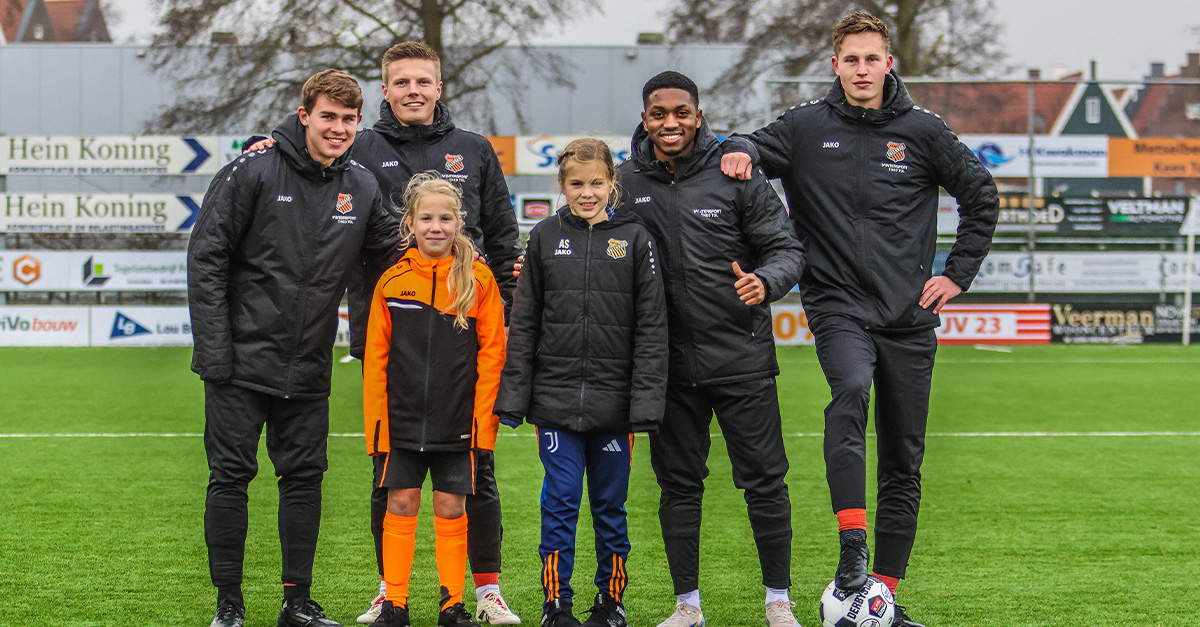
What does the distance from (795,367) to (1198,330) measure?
925cm

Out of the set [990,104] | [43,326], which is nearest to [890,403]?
[43,326]

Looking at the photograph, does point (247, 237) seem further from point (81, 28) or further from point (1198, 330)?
point (81, 28)

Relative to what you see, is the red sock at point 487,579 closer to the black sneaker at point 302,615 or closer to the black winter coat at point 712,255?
the black sneaker at point 302,615

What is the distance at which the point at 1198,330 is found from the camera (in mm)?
20516

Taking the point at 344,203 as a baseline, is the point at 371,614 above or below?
below

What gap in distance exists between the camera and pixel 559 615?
3.91 meters

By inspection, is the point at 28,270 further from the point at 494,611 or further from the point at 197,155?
the point at 494,611

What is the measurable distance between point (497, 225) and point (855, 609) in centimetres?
203

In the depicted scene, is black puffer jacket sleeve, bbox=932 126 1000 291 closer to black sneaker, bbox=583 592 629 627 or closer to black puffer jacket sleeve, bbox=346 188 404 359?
black sneaker, bbox=583 592 629 627

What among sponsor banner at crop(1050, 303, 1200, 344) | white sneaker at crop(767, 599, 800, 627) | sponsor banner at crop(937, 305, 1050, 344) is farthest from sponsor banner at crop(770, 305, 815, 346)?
white sneaker at crop(767, 599, 800, 627)

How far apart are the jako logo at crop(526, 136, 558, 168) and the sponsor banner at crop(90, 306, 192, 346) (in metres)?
6.49

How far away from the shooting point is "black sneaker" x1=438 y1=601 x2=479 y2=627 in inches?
156

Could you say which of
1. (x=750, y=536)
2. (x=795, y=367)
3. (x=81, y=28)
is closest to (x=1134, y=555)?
(x=750, y=536)

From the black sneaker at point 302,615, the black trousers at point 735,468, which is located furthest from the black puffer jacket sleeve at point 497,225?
the black sneaker at point 302,615
